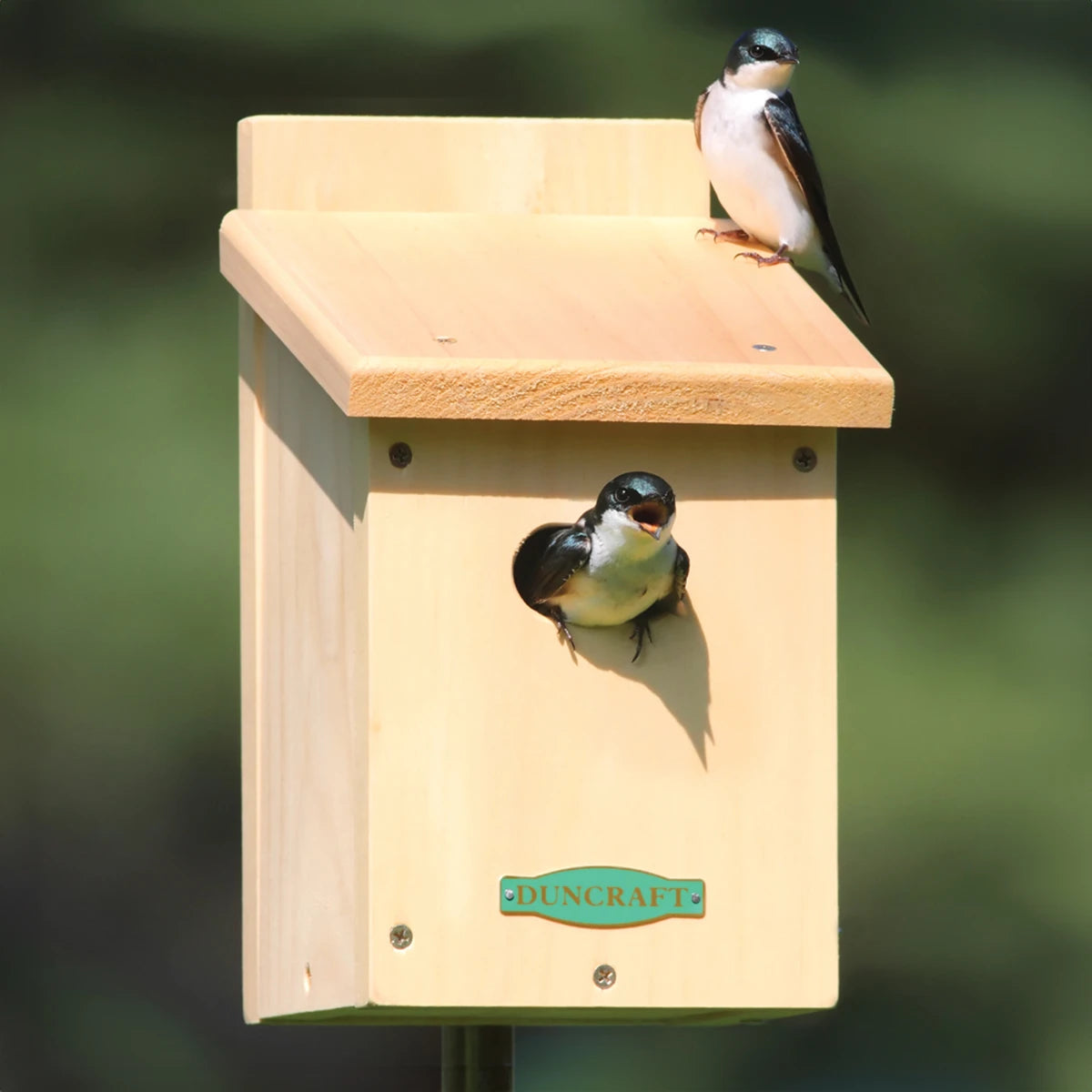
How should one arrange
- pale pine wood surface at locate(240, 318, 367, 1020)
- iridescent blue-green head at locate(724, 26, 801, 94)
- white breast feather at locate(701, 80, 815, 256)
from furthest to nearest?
1. iridescent blue-green head at locate(724, 26, 801, 94)
2. white breast feather at locate(701, 80, 815, 256)
3. pale pine wood surface at locate(240, 318, 367, 1020)

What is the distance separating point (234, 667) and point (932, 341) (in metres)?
1.76

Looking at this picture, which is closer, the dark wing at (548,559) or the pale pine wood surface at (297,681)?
the dark wing at (548,559)

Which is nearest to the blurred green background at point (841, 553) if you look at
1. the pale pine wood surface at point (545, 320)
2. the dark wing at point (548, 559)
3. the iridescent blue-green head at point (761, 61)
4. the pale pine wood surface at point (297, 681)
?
the iridescent blue-green head at point (761, 61)

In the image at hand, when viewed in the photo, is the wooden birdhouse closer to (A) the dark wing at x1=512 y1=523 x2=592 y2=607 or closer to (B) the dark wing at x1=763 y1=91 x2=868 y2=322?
(A) the dark wing at x1=512 y1=523 x2=592 y2=607

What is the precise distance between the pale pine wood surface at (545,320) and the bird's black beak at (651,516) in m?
0.13

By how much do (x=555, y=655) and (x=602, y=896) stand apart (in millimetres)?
246

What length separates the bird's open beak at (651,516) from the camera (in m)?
2.55

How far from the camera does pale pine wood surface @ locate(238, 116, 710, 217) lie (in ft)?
10.0

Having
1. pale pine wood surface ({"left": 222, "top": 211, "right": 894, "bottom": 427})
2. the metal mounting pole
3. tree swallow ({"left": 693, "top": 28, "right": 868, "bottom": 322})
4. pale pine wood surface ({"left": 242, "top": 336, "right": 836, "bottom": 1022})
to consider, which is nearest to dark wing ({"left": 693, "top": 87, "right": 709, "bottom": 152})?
tree swallow ({"left": 693, "top": 28, "right": 868, "bottom": 322})

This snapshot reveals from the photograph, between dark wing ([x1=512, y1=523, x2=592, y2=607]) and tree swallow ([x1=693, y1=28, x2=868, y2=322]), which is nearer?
dark wing ([x1=512, y1=523, x2=592, y2=607])

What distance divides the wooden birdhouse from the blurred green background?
2889 mm

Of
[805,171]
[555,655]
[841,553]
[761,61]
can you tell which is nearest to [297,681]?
[555,655]

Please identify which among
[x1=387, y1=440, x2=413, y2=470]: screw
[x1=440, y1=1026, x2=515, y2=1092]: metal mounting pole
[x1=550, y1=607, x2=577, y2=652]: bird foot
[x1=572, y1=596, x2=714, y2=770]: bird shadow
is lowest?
[x1=440, y1=1026, x2=515, y2=1092]: metal mounting pole

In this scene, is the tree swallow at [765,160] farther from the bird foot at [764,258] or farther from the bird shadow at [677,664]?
the bird shadow at [677,664]
